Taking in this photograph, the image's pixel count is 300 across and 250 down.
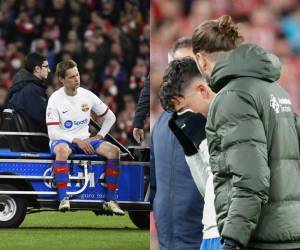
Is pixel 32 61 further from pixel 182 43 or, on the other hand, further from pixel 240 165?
pixel 240 165

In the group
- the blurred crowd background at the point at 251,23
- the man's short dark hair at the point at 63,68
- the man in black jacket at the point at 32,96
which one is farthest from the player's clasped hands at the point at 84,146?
the blurred crowd background at the point at 251,23

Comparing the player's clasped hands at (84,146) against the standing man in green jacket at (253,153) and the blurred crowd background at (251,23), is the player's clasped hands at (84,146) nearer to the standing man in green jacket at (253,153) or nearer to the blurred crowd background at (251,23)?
the blurred crowd background at (251,23)

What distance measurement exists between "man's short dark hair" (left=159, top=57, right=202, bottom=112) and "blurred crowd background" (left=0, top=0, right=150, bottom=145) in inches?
707

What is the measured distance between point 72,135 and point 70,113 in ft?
0.79

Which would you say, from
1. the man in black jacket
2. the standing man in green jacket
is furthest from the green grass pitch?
the standing man in green jacket

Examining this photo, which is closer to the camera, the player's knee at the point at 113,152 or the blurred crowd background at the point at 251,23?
the blurred crowd background at the point at 251,23

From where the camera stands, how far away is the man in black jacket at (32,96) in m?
12.1

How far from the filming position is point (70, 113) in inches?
475

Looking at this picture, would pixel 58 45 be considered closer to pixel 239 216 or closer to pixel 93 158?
pixel 93 158

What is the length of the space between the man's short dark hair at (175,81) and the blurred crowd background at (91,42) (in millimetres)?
17957

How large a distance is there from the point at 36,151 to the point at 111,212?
3.50 ft

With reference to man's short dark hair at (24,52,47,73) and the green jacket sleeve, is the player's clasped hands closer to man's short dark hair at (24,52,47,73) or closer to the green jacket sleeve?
man's short dark hair at (24,52,47,73)

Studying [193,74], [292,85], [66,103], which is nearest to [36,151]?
[66,103]

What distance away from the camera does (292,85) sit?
5.28 metres
